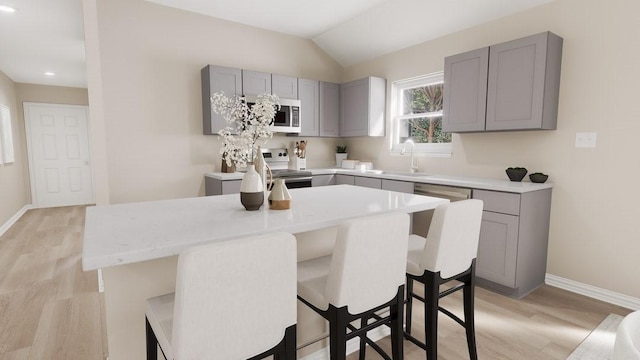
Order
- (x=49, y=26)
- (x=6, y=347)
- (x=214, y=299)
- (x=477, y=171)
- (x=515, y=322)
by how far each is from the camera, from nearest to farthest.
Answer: (x=214, y=299) < (x=6, y=347) < (x=515, y=322) < (x=477, y=171) < (x=49, y=26)

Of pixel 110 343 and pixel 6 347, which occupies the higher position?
pixel 110 343

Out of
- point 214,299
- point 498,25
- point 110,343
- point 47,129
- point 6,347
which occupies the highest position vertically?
point 498,25

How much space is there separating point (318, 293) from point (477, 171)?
2.81 m

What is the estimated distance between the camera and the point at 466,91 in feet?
10.7

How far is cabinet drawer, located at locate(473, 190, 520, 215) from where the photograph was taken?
269 cm

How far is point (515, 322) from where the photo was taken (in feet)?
7.84

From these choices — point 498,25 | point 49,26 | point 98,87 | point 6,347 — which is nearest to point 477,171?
point 498,25

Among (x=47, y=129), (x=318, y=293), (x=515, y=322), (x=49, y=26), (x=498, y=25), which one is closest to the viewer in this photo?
(x=318, y=293)

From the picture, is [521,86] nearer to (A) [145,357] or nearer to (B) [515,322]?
(B) [515,322]

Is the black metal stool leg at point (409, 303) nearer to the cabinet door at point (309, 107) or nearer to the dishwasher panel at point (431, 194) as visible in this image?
the dishwasher panel at point (431, 194)

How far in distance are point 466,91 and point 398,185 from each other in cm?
113

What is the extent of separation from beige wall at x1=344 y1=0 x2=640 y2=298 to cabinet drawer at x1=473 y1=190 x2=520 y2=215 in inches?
24.4

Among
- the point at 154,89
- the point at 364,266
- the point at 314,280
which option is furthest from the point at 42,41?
the point at 364,266

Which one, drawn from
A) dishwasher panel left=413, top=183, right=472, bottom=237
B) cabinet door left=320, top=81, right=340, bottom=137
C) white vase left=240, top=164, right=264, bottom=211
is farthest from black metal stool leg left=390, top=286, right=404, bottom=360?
cabinet door left=320, top=81, right=340, bottom=137
